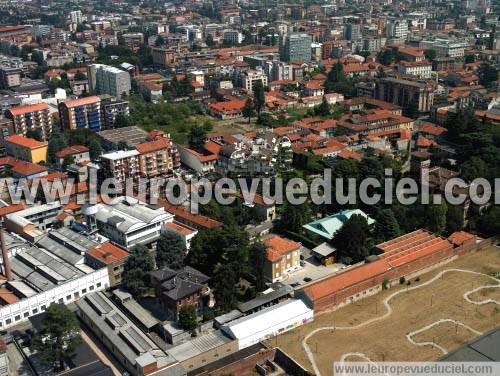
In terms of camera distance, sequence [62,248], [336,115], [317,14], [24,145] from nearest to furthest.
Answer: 1. [62,248]
2. [24,145]
3. [336,115]
4. [317,14]

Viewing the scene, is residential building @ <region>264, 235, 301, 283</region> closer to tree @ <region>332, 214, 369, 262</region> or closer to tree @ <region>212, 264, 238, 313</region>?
tree @ <region>332, 214, 369, 262</region>

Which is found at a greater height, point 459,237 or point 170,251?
point 170,251

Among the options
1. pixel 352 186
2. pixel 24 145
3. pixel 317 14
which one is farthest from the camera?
pixel 317 14

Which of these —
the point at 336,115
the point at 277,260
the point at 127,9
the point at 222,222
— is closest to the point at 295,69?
the point at 336,115

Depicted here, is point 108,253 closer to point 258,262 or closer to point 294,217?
point 258,262

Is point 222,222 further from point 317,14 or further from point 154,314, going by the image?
point 317,14

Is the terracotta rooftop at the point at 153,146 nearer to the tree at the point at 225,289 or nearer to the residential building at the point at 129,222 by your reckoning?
the residential building at the point at 129,222

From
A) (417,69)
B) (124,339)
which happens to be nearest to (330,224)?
(124,339)
